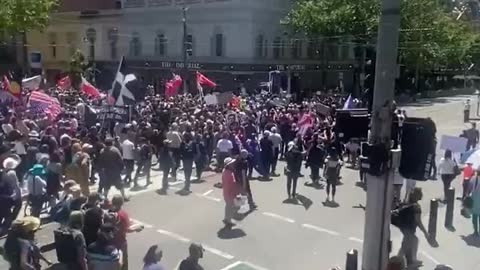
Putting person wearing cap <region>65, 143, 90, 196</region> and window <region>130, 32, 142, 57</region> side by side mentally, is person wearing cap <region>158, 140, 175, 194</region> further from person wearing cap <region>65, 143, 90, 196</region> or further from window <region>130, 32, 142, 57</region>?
window <region>130, 32, 142, 57</region>

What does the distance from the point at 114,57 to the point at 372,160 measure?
48.2m

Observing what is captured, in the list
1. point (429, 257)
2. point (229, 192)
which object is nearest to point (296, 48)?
point (229, 192)

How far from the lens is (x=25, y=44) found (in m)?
55.5

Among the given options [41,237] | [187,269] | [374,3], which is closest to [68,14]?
[374,3]

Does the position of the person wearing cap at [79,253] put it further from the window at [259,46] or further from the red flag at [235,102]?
the window at [259,46]

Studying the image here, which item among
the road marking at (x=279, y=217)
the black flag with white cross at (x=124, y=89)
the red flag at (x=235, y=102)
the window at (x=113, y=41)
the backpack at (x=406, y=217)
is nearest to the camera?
the backpack at (x=406, y=217)

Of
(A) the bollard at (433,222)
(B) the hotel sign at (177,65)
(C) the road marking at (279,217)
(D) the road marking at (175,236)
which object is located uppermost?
(B) the hotel sign at (177,65)

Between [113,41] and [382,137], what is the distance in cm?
4855

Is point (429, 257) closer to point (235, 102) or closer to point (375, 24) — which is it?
point (235, 102)

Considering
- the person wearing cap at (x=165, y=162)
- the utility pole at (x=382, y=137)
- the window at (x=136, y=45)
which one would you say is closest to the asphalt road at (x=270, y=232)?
the person wearing cap at (x=165, y=162)

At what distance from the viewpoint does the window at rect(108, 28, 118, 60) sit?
173 ft

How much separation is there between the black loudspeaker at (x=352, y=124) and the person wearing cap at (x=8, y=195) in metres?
6.11

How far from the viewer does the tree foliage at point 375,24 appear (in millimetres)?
43531

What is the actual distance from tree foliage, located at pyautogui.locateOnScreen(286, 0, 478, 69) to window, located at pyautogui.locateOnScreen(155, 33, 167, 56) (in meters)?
10.3
